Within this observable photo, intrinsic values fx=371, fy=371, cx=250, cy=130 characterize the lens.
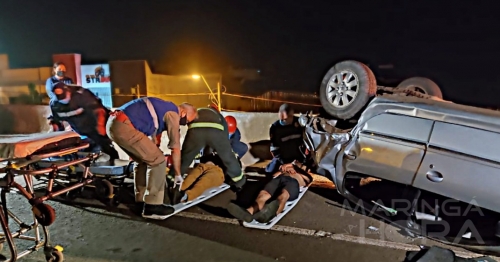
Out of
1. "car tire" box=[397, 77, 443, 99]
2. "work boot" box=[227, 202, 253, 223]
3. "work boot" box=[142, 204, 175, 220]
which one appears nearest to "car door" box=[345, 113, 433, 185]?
"work boot" box=[227, 202, 253, 223]

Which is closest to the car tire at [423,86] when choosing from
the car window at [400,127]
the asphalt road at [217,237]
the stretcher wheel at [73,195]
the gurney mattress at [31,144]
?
the car window at [400,127]

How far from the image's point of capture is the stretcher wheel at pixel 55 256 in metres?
3.31

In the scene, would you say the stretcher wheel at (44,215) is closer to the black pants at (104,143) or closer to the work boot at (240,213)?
the work boot at (240,213)

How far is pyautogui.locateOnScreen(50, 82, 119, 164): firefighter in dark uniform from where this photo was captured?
573 centimetres

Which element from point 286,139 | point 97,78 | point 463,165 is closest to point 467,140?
point 463,165

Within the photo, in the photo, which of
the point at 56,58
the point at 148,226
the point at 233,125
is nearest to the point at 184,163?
the point at 148,226

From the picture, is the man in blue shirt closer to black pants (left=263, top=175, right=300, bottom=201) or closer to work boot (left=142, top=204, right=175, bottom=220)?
work boot (left=142, top=204, right=175, bottom=220)

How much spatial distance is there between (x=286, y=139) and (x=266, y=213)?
6.52 feet

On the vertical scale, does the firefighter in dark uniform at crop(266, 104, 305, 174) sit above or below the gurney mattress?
below

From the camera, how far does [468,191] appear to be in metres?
3.41

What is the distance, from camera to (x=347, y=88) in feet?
16.6

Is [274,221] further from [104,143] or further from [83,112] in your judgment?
[83,112]

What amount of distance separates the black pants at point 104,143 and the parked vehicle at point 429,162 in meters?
3.30

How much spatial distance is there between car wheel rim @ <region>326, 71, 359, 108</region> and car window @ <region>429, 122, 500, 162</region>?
1.39m
